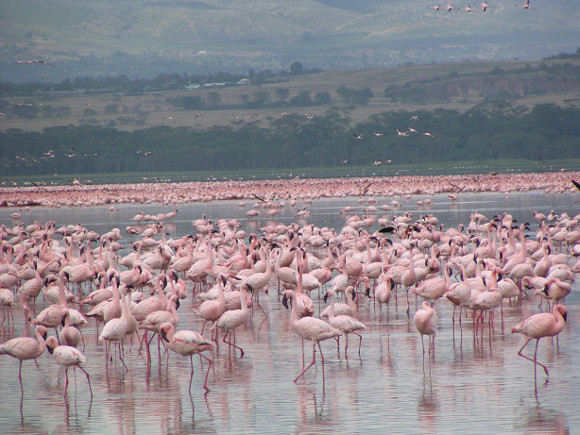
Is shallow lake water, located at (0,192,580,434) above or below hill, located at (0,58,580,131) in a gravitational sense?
below

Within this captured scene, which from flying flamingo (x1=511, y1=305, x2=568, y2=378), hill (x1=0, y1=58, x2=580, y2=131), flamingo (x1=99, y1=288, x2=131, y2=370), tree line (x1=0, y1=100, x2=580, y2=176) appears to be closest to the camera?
flying flamingo (x1=511, y1=305, x2=568, y2=378)

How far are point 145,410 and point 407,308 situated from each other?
781 centimetres

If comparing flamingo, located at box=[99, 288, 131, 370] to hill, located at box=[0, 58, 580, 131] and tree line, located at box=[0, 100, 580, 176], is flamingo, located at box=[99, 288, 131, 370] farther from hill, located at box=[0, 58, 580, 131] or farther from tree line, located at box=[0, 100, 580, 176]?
hill, located at box=[0, 58, 580, 131]

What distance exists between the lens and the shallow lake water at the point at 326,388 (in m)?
10.4

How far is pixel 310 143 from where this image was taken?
5709 inches

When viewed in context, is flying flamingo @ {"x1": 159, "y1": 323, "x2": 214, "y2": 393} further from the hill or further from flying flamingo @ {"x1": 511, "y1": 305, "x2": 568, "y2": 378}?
the hill

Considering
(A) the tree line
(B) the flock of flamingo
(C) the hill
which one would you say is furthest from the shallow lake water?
(C) the hill

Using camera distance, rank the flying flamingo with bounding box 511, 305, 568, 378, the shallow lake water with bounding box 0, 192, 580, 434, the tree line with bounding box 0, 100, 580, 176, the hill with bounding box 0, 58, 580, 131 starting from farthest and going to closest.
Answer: the hill with bounding box 0, 58, 580, 131
the tree line with bounding box 0, 100, 580, 176
the flying flamingo with bounding box 511, 305, 568, 378
the shallow lake water with bounding box 0, 192, 580, 434

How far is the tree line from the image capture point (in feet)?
437

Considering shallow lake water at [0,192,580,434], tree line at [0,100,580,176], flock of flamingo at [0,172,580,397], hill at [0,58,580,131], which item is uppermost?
hill at [0,58,580,131]

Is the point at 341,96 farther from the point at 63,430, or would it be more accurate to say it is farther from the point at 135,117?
the point at 63,430

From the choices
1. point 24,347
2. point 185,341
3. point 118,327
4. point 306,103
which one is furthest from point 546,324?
point 306,103

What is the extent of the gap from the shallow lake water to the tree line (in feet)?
379

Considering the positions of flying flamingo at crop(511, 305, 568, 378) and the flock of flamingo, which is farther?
the flock of flamingo
